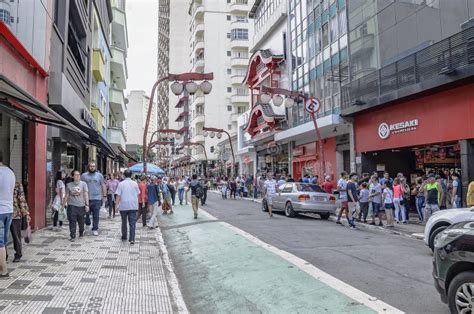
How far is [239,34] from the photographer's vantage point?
230 feet

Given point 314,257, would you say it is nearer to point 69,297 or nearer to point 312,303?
point 312,303

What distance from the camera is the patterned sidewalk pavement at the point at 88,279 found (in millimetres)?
5641

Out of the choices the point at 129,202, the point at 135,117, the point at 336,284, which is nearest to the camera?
the point at 336,284

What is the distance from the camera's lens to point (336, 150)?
28438mm

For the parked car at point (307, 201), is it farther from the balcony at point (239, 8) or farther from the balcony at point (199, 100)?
the balcony at point (239, 8)

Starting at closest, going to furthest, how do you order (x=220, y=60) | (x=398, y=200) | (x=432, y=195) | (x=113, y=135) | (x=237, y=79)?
1. (x=432, y=195)
2. (x=398, y=200)
3. (x=113, y=135)
4. (x=237, y=79)
5. (x=220, y=60)

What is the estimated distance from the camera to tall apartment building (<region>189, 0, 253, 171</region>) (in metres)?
69.7

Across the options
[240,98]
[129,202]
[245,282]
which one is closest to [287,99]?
[129,202]

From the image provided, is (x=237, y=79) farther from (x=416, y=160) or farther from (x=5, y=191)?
(x=5, y=191)

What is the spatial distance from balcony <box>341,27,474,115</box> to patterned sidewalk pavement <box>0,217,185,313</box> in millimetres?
12413

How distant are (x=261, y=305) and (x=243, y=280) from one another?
1.31m

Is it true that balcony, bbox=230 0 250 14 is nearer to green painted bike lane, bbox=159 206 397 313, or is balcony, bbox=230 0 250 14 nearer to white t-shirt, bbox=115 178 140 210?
green painted bike lane, bbox=159 206 397 313

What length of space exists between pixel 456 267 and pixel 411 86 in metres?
15.4

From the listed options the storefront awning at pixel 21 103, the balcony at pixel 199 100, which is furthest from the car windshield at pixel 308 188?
the balcony at pixel 199 100
